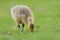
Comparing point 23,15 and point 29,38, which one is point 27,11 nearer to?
point 23,15

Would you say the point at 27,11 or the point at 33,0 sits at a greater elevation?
the point at 27,11

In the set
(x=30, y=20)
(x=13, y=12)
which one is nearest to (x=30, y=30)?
(x=30, y=20)

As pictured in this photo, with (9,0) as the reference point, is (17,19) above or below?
above

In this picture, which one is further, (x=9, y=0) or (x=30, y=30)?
(x=9, y=0)

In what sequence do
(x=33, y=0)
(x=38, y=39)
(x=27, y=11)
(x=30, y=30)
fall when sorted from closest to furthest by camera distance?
(x=38, y=39) → (x=30, y=30) → (x=27, y=11) → (x=33, y=0)

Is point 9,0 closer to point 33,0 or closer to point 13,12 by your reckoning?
point 33,0

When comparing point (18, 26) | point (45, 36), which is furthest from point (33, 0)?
point (45, 36)

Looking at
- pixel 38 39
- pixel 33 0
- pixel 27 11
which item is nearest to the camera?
pixel 38 39

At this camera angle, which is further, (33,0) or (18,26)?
(33,0)

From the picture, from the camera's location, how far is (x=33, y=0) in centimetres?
3675

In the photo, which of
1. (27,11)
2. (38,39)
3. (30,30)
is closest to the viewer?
(38,39)

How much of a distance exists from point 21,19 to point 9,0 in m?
22.9

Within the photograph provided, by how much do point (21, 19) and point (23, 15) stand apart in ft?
0.74

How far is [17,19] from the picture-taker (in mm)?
14016
